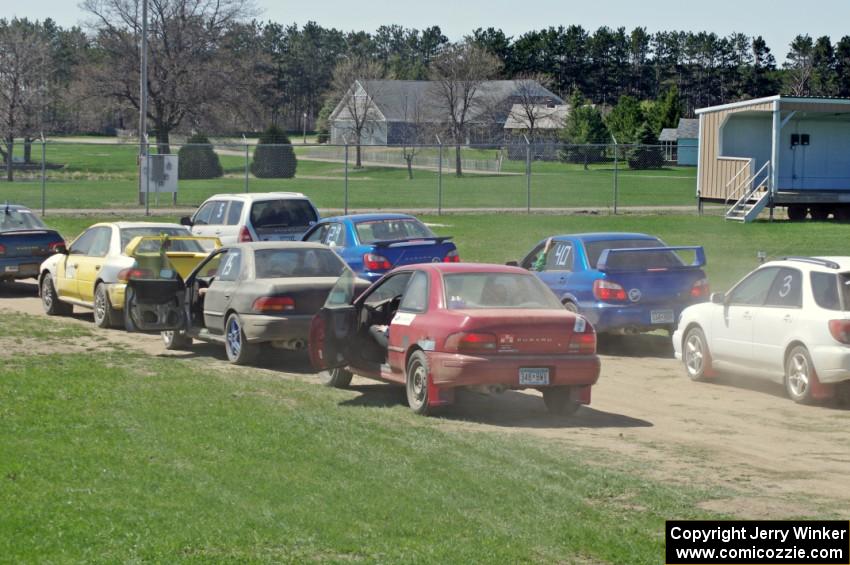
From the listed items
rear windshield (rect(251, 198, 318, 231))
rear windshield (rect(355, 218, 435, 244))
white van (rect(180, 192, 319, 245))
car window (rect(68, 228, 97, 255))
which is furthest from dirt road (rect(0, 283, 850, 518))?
rear windshield (rect(251, 198, 318, 231))

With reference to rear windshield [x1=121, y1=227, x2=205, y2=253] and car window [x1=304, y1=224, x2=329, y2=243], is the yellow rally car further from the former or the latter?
car window [x1=304, y1=224, x2=329, y2=243]

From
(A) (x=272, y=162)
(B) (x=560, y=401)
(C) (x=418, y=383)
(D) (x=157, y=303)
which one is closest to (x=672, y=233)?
(D) (x=157, y=303)

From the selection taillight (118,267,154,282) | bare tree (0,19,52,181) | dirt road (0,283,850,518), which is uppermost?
bare tree (0,19,52,181)

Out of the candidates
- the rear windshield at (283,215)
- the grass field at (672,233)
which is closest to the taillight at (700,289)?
the grass field at (672,233)

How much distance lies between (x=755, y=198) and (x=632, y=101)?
65.1 m

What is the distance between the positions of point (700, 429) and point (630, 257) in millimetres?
5798

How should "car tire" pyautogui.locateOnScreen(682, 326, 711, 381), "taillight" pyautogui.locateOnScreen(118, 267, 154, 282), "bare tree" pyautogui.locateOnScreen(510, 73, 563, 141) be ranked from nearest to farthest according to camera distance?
1. "car tire" pyautogui.locateOnScreen(682, 326, 711, 381)
2. "taillight" pyautogui.locateOnScreen(118, 267, 154, 282)
3. "bare tree" pyautogui.locateOnScreen(510, 73, 563, 141)

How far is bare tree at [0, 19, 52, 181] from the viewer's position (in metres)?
73.5

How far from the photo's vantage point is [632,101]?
344 ft

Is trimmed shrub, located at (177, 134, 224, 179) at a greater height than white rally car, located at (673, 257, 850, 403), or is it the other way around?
trimmed shrub, located at (177, 134, 224, 179)

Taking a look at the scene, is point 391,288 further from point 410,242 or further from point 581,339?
point 410,242

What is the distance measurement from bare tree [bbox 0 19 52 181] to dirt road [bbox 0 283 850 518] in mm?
61495

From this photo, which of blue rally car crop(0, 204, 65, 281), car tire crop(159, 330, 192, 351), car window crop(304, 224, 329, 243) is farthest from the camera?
blue rally car crop(0, 204, 65, 281)

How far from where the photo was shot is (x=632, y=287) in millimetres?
16500
